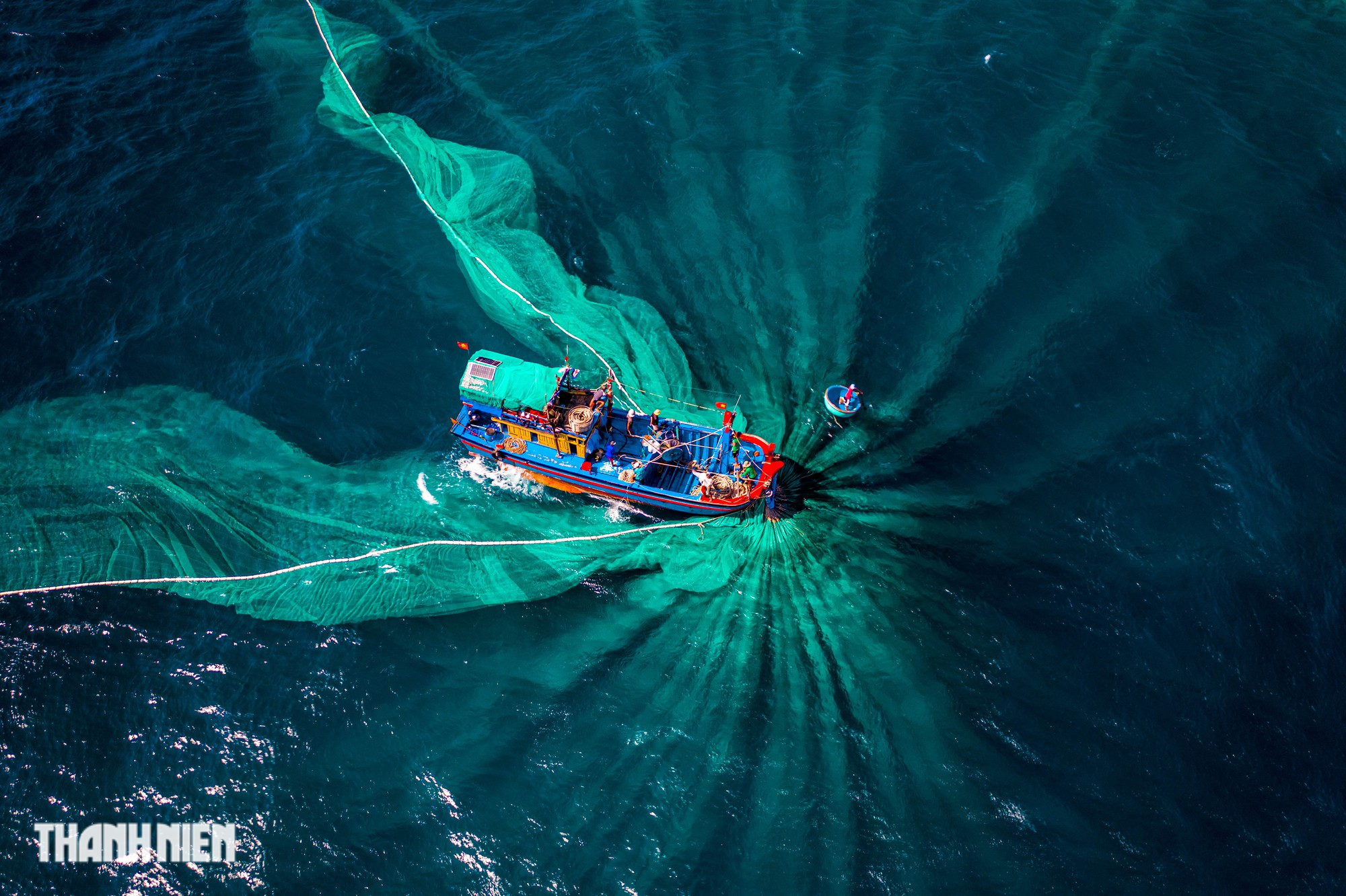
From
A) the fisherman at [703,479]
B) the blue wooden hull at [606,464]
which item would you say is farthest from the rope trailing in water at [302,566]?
the fisherman at [703,479]

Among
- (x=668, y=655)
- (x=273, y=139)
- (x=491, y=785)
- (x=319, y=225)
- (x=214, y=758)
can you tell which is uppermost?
(x=273, y=139)

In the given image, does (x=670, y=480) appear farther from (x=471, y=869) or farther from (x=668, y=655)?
(x=471, y=869)

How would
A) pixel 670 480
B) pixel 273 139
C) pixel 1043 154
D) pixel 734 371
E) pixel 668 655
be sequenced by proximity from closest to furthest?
pixel 668 655
pixel 670 480
pixel 734 371
pixel 1043 154
pixel 273 139

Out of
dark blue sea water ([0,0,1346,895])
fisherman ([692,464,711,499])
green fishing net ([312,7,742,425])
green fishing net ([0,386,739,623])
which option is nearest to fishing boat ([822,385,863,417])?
dark blue sea water ([0,0,1346,895])

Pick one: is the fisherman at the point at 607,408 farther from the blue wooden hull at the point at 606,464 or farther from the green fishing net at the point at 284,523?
the green fishing net at the point at 284,523

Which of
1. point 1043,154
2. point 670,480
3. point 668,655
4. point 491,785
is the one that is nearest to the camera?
point 491,785

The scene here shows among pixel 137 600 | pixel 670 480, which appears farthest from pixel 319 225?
pixel 670 480
